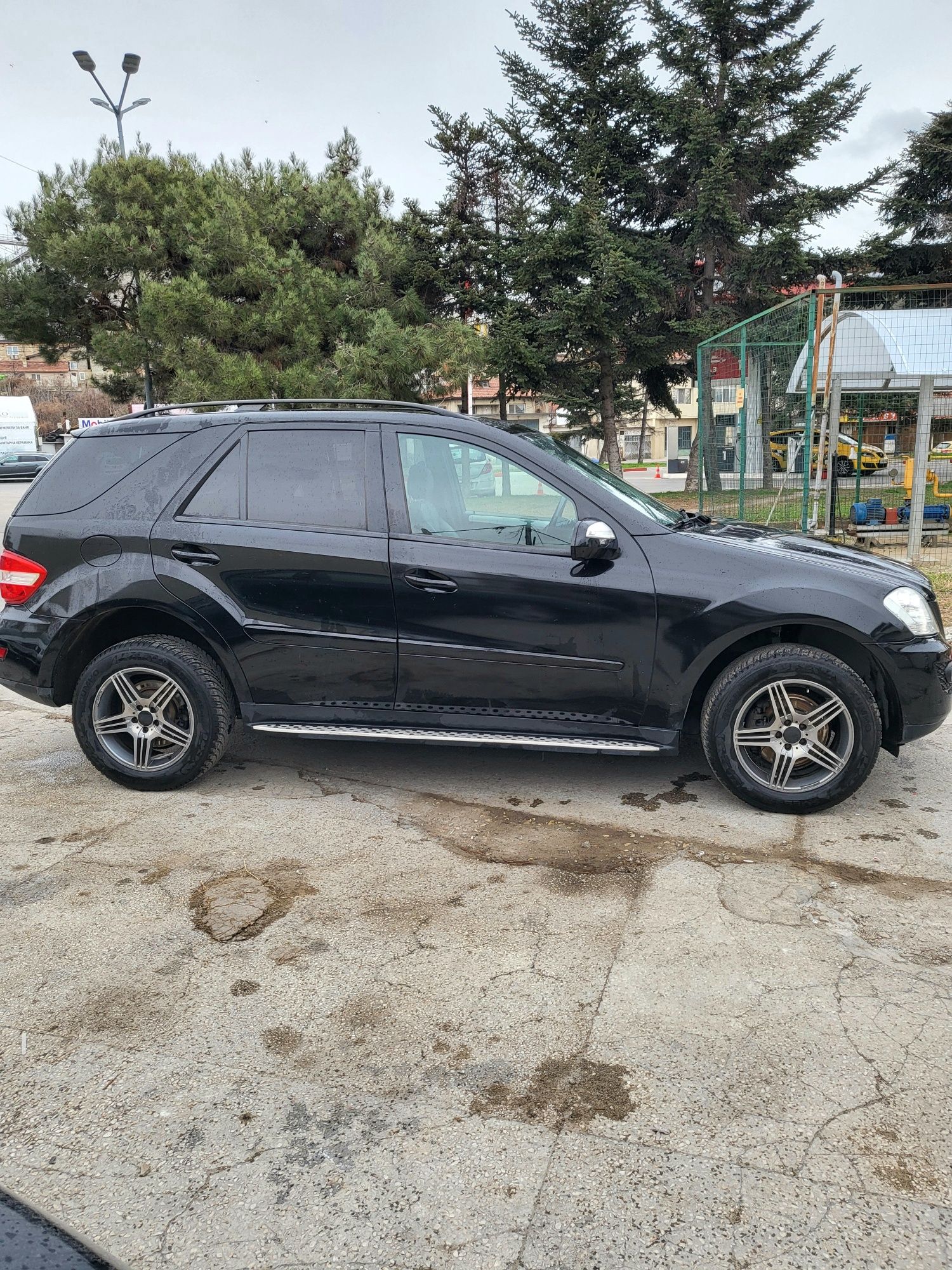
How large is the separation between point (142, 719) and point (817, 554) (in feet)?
10.5

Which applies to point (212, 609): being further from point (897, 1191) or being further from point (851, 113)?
point (851, 113)

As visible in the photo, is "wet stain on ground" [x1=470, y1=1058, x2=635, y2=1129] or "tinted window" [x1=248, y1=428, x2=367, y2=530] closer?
"wet stain on ground" [x1=470, y1=1058, x2=635, y2=1129]

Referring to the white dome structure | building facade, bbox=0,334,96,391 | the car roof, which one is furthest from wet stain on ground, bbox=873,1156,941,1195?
building facade, bbox=0,334,96,391

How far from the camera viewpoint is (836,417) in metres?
10.2

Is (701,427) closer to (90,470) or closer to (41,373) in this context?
(90,470)

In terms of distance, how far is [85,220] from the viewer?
19.6 meters

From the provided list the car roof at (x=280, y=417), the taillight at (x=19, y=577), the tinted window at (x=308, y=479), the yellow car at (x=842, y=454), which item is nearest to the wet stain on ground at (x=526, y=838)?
the tinted window at (x=308, y=479)

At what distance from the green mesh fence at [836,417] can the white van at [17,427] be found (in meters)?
37.3

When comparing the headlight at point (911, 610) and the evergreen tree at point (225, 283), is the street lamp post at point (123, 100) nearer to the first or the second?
the evergreen tree at point (225, 283)

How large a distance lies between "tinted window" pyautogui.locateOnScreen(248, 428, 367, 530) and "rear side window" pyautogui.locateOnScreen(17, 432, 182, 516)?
476 mm

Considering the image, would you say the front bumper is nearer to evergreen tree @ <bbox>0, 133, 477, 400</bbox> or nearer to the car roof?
the car roof

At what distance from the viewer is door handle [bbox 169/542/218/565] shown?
4.30 m

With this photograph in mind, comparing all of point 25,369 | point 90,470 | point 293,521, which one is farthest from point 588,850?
point 25,369

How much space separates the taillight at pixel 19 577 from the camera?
14.7 feet
